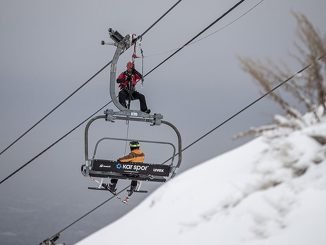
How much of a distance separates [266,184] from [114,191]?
20.0 feet

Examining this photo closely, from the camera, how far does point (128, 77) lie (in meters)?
9.20

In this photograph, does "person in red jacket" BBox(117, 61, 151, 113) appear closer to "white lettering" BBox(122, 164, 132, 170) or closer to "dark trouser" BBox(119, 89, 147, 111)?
"dark trouser" BBox(119, 89, 147, 111)

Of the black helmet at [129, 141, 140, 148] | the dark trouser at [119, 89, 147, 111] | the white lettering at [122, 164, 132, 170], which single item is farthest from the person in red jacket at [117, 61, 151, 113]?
the white lettering at [122, 164, 132, 170]

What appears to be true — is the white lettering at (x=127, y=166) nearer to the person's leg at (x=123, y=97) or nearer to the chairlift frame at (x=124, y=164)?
the chairlift frame at (x=124, y=164)

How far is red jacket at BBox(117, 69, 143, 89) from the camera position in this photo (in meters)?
9.17

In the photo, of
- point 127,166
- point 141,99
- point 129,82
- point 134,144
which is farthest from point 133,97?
point 127,166

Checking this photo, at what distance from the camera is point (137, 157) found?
956 cm

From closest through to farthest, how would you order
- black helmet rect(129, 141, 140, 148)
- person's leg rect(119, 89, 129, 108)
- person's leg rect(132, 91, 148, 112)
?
person's leg rect(119, 89, 129, 108), person's leg rect(132, 91, 148, 112), black helmet rect(129, 141, 140, 148)

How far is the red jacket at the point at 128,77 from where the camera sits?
9172 millimetres

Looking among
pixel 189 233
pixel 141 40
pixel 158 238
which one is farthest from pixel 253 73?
pixel 158 238

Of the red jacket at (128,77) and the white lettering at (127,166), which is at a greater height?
the red jacket at (128,77)

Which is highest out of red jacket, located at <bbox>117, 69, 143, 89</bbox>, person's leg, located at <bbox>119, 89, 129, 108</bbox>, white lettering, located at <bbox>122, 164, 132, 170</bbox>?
red jacket, located at <bbox>117, 69, 143, 89</bbox>

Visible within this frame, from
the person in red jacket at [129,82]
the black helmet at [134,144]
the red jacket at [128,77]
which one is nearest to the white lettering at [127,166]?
the black helmet at [134,144]

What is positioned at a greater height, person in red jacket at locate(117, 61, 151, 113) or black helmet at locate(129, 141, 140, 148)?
person in red jacket at locate(117, 61, 151, 113)
